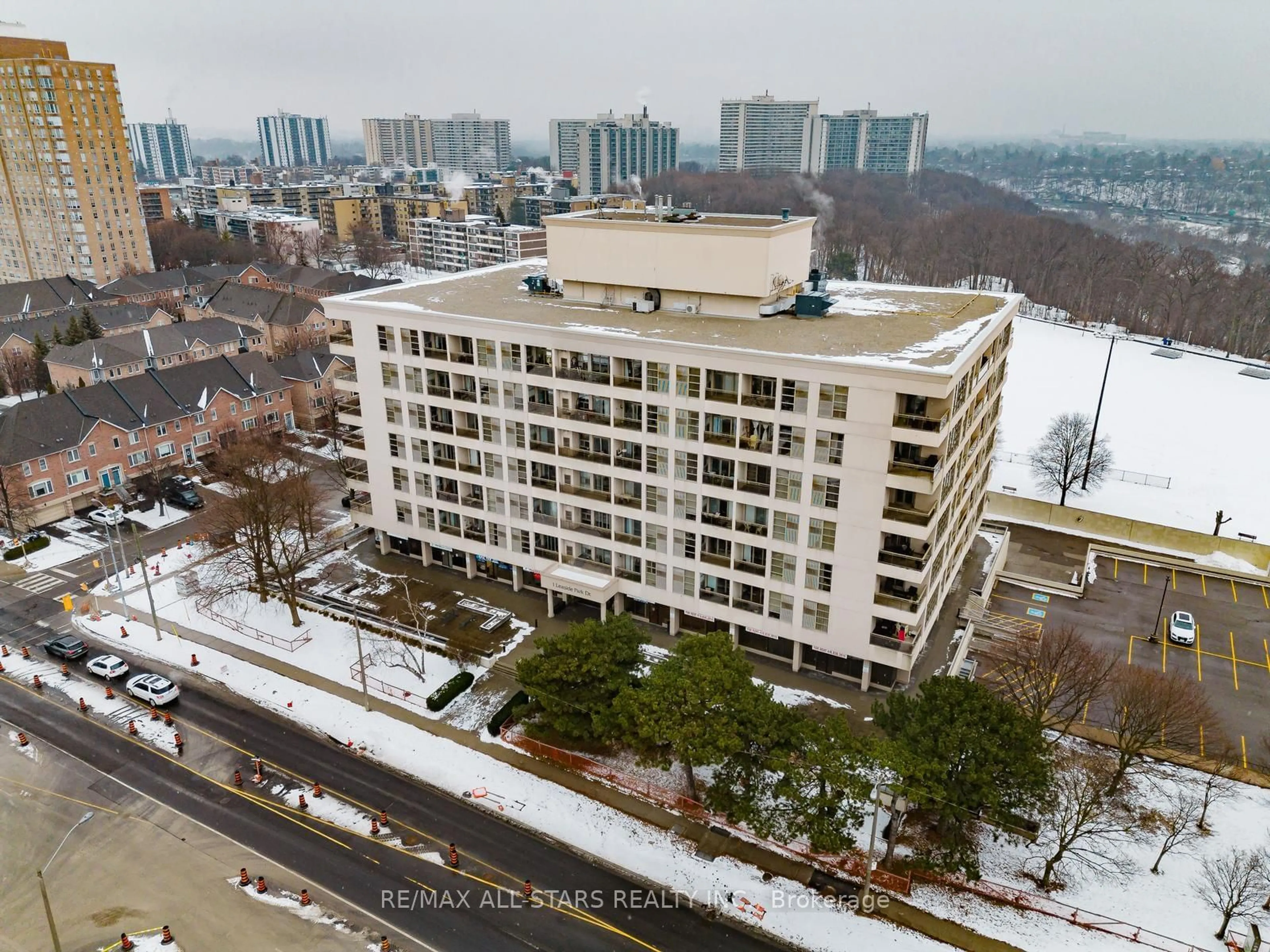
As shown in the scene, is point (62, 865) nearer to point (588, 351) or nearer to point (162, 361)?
point (588, 351)

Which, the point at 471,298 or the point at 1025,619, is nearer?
the point at 1025,619

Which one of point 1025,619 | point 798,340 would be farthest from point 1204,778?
point 798,340

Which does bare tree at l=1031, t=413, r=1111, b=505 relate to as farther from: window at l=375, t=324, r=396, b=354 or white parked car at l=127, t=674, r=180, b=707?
white parked car at l=127, t=674, r=180, b=707

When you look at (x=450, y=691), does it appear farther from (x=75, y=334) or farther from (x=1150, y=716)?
(x=75, y=334)

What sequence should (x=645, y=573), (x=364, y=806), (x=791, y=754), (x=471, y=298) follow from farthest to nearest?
(x=471, y=298)
(x=645, y=573)
(x=364, y=806)
(x=791, y=754)

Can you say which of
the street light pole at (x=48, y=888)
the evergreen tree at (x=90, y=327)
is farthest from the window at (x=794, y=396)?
the evergreen tree at (x=90, y=327)
